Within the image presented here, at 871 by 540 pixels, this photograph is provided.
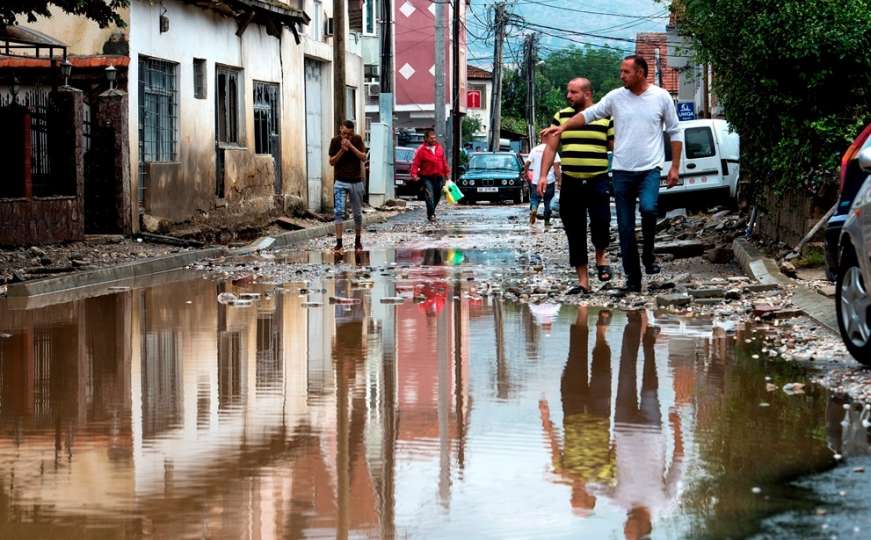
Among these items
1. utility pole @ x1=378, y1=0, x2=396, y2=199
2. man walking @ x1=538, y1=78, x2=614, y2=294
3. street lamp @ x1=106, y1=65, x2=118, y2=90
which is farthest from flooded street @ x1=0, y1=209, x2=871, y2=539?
utility pole @ x1=378, y1=0, x2=396, y2=199

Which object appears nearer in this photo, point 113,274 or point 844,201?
point 844,201

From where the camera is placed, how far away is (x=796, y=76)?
15.5m

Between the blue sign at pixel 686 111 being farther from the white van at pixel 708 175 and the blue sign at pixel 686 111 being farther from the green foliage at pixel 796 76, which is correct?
the green foliage at pixel 796 76

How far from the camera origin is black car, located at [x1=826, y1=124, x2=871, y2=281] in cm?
906

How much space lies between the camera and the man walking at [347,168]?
21.1m

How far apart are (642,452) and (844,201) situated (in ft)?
13.1

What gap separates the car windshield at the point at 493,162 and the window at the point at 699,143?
18657 millimetres

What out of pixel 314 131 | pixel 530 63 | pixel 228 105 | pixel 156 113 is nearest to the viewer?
pixel 156 113

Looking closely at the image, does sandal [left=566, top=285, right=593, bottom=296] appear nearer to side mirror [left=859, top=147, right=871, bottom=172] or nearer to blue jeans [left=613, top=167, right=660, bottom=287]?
blue jeans [left=613, top=167, right=660, bottom=287]

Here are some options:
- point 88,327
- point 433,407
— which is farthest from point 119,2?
point 433,407

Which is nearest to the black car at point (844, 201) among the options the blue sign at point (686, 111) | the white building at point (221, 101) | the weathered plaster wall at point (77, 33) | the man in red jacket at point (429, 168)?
the white building at point (221, 101)

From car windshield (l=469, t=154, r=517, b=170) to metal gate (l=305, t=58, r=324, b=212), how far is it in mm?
10744

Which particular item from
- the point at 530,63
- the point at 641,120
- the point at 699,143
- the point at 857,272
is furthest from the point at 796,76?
the point at 530,63

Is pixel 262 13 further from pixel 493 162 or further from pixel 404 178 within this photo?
pixel 404 178
